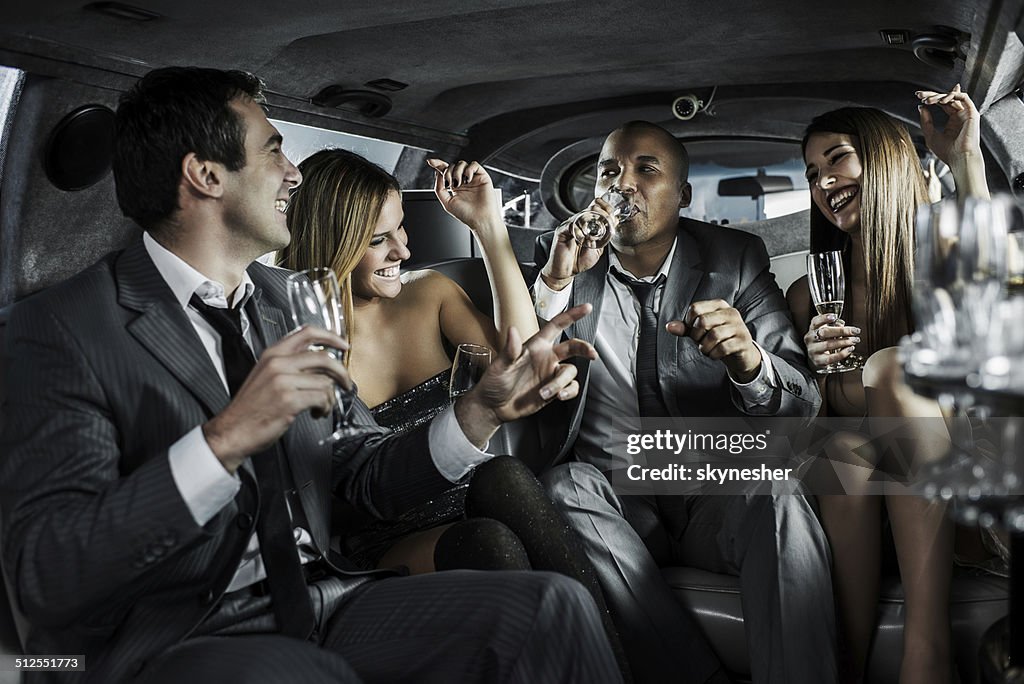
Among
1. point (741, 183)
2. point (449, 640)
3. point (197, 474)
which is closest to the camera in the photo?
point (197, 474)

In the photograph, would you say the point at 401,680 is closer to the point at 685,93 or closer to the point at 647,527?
the point at 647,527

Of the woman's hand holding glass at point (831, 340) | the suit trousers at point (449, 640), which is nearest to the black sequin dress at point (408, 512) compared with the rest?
the suit trousers at point (449, 640)

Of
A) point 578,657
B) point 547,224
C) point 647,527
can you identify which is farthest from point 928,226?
point 547,224

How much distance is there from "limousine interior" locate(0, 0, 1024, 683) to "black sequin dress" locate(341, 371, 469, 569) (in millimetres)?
326

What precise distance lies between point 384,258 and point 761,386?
99cm

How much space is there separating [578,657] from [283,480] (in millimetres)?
566

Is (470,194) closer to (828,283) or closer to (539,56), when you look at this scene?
(539,56)

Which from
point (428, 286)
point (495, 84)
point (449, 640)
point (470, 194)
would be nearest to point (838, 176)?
point (470, 194)

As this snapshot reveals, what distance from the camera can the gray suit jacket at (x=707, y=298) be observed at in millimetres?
2609

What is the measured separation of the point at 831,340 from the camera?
2.22 m

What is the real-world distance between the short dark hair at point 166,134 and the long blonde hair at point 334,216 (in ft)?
2.54

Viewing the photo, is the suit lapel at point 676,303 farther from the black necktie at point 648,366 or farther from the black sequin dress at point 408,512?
the black sequin dress at point 408,512

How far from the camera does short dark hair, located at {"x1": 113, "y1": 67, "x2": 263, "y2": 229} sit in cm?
179

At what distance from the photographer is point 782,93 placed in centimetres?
344
